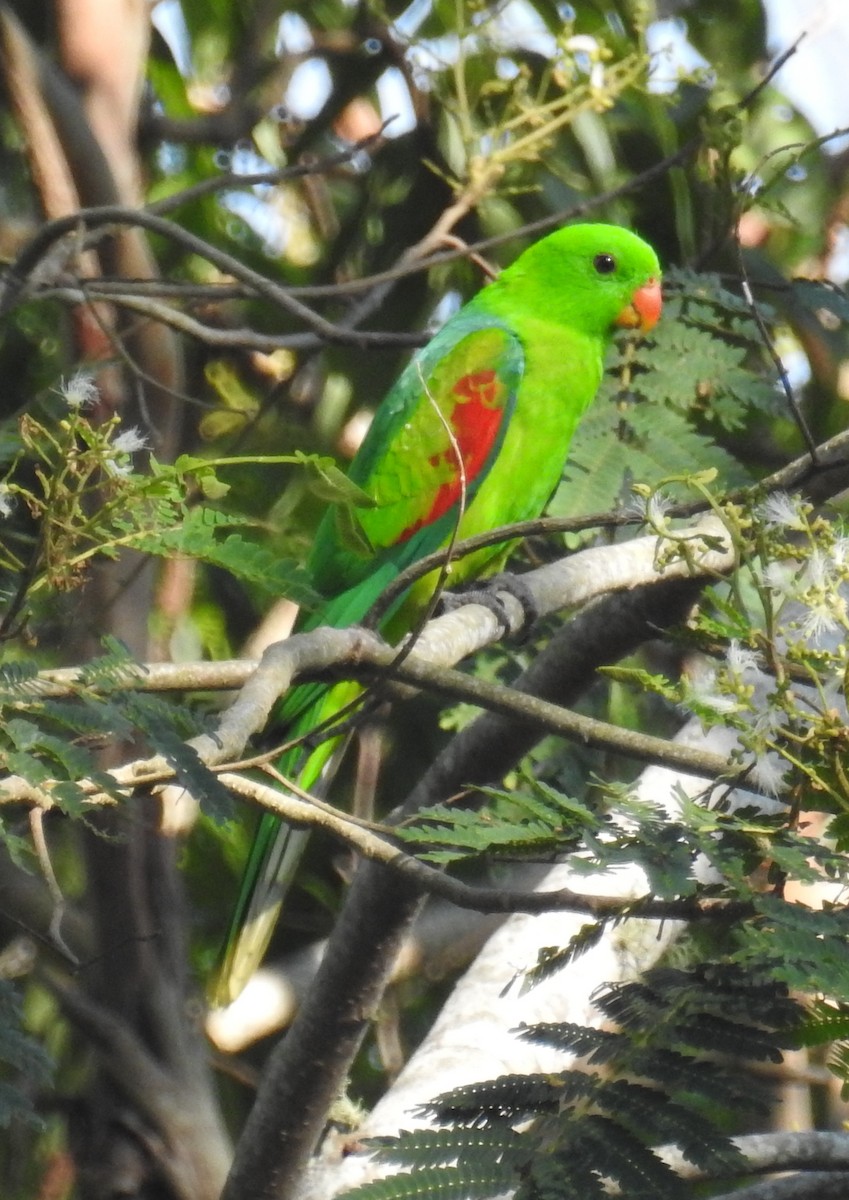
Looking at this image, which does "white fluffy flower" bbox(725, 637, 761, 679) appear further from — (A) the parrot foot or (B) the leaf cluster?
(A) the parrot foot

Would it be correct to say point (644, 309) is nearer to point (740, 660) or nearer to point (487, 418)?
point (487, 418)

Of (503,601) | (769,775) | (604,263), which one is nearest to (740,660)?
(769,775)

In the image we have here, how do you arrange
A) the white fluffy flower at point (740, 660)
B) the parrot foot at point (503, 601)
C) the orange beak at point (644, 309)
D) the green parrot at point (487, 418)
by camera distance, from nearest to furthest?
the white fluffy flower at point (740, 660) < the parrot foot at point (503, 601) < the green parrot at point (487, 418) < the orange beak at point (644, 309)

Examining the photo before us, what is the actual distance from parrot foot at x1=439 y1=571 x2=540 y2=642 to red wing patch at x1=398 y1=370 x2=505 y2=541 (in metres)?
0.37

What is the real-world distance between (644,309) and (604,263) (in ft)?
1.17

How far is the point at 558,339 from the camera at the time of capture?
3.77 m

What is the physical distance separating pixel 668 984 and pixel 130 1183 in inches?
82.2

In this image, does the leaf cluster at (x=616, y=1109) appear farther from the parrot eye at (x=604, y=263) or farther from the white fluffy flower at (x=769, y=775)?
the parrot eye at (x=604, y=263)

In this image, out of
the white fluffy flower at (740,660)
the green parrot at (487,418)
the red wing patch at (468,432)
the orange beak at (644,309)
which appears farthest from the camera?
the red wing patch at (468,432)

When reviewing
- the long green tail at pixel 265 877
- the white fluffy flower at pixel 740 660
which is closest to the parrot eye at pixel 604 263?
the long green tail at pixel 265 877

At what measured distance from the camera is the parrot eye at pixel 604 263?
3.79 metres

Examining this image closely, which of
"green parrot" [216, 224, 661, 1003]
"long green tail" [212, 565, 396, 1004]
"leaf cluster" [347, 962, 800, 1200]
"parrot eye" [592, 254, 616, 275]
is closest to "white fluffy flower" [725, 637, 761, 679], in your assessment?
"leaf cluster" [347, 962, 800, 1200]

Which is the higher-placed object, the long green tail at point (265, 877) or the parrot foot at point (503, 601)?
the parrot foot at point (503, 601)

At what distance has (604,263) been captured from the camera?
382 centimetres
